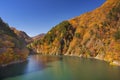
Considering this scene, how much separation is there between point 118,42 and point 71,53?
267 feet

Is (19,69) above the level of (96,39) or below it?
below

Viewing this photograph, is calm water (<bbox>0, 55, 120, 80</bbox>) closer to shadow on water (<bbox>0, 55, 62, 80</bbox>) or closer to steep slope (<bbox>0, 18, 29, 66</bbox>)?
shadow on water (<bbox>0, 55, 62, 80</bbox>)

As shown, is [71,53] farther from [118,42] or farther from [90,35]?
[118,42]

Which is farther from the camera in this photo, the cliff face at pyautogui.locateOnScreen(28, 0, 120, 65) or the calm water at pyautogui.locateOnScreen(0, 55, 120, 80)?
the cliff face at pyautogui.locateOnScreen(28, 0, 120, 65)

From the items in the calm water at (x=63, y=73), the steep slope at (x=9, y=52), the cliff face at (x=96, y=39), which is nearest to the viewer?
the calm water at (x=63, y=73)

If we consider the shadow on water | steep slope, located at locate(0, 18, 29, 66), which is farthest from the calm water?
steep slope, located at locate(0, 18, 29, 66)

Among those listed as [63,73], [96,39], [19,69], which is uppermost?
[96,39]

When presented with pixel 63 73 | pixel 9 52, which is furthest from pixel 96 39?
pixel 63 73

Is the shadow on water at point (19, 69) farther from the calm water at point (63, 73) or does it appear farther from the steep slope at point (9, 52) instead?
the steep slope at point (9, 52)

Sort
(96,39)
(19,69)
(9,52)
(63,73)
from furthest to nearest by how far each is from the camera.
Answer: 1. (96,39)
2. (9,52)
3. (19,69)
4. (63,73)

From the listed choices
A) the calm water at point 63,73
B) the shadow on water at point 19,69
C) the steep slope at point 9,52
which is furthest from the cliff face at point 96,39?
the steep slope at point 9,52

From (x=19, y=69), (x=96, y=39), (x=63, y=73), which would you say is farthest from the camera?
(x=96, y=39)

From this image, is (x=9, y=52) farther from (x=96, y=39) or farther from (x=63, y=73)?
(x=96, y=39)

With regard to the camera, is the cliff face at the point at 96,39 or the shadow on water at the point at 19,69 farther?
the cliff face at the point at 96,39
